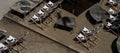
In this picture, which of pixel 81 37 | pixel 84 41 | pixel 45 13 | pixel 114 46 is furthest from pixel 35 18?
pixel 114 46

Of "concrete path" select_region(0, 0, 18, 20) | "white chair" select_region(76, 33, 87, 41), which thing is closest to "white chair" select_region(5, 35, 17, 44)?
"concrete path" select_region(0, 0, 18, 20)

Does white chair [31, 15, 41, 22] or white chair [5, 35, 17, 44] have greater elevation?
white chair [31, 15, 41, 22]

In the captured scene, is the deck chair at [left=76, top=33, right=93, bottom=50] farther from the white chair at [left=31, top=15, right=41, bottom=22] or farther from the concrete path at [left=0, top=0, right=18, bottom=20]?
the concrete path at [left=0, top=0, right=18, bottom=20]

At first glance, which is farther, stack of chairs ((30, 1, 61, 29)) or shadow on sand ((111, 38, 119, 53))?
stack of chairs ((30, 1, 61, 29))

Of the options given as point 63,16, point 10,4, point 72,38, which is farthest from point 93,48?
point 10,4

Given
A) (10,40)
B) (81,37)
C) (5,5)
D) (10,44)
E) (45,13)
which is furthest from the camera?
(5,5)

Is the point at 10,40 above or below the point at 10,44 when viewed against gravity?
above

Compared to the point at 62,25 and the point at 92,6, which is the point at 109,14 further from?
the point at 62,25

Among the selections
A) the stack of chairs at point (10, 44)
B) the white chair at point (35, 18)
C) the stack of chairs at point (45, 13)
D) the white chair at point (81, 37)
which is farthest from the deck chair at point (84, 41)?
the stack of chairs at point (10, 44)

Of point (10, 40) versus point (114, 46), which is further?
point (114, 46)

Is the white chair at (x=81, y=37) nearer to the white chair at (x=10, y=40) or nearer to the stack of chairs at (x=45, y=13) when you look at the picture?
the stack of chairs at (x=45, y=13)

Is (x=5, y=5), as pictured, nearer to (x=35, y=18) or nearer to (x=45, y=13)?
(x=35, y=18)
